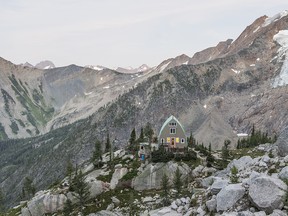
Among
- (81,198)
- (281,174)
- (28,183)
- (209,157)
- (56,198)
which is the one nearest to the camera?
(281,174)

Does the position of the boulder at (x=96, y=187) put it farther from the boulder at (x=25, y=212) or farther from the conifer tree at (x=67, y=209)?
the boulder at (x=25, y=212)

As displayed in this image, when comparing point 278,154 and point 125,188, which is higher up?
point 278,154

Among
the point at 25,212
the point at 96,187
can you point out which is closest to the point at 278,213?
the point at 96,187

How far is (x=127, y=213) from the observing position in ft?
229

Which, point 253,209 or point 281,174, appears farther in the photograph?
point 281,174

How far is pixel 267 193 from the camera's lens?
25.1 m

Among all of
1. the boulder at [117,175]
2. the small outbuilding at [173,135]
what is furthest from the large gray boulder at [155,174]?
the small outbuilding at [173,135]

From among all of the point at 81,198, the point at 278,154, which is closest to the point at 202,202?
the point at 278,154

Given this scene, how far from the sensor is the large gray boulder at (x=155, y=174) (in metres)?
85.7

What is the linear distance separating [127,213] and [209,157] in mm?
34145

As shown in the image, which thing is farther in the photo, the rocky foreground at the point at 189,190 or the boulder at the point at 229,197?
the boulder at the point at 229,197

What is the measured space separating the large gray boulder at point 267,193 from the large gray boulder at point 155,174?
59.5 metres

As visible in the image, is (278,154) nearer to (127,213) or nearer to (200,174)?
(127,213)

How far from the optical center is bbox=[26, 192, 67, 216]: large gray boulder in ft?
277
